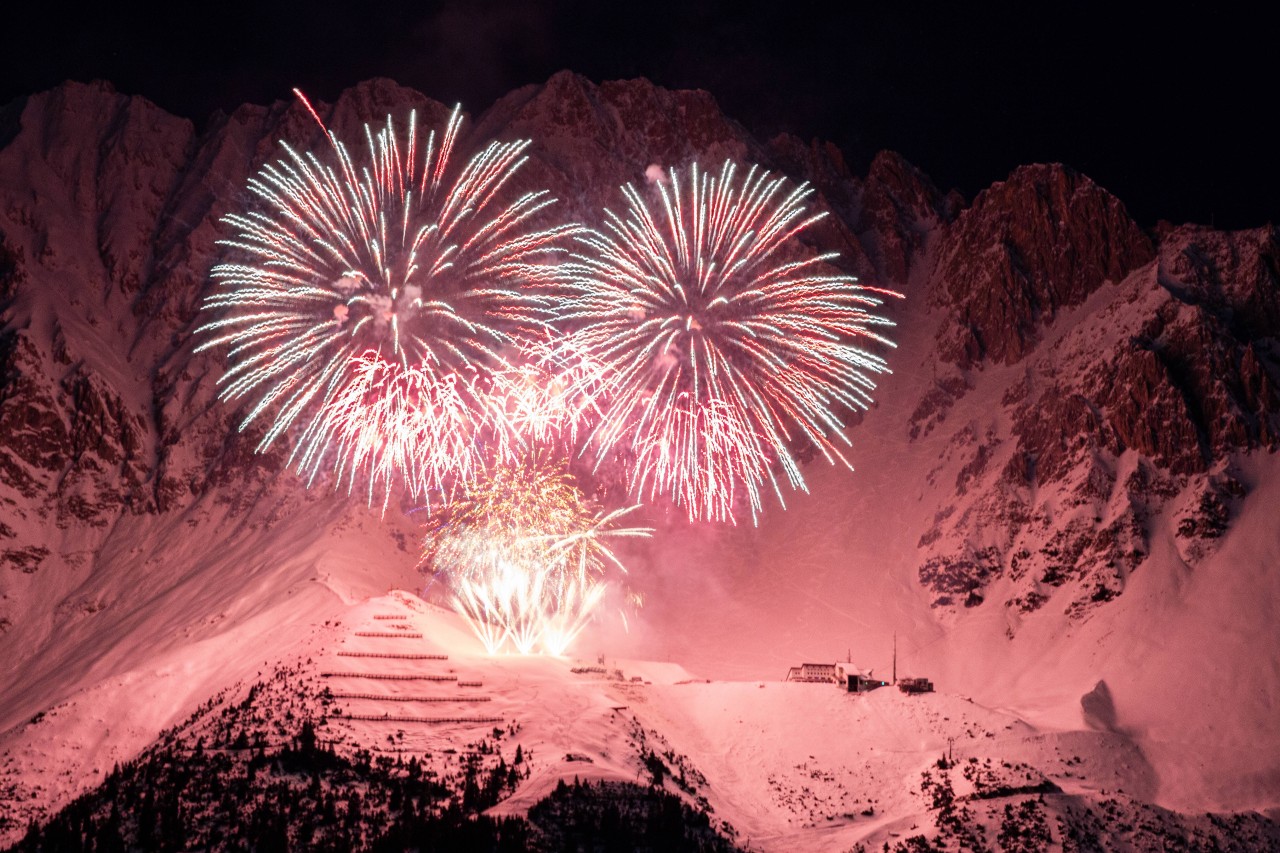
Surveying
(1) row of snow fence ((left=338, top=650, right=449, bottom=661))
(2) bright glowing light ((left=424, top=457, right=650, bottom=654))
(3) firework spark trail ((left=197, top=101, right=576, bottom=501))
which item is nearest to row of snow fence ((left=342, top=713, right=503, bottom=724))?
(1) row of snow fence ((left=338, top=650, right=449, bottom=661))

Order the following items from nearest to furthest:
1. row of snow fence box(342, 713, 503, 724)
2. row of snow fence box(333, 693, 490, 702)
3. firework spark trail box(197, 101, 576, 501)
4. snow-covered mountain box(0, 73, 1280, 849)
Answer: row of snow fence box(342, 713, 503, 724) → row of snow fence box(333, 693, 490, 702) → snow-covered mountain box(0, 73, 1280, 849) → firework spark trail box(197, 101, 576, 501)

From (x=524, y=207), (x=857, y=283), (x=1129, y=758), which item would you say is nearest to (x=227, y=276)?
(x=524, y=207)

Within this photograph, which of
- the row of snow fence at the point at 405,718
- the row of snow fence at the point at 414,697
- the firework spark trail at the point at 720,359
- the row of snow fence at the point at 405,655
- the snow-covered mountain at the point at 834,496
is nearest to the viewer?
the row of snow fence at the point at 405,718

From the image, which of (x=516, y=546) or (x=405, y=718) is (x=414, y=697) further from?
(x=516, y=546)

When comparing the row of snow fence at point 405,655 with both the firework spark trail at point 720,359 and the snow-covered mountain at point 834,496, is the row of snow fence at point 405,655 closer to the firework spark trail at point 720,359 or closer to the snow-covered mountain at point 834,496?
the snow-covered mountain at point 834,496

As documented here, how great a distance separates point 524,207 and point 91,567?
69.3 meters

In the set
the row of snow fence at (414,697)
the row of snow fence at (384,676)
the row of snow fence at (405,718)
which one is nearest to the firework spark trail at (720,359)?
the row of snow fence at (384,676)

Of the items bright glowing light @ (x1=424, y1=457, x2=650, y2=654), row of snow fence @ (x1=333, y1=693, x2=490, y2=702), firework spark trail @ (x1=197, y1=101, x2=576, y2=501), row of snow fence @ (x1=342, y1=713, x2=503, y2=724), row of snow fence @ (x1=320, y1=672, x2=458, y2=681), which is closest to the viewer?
row of snow fence @ (x1=342, y1=713, x2=503, y2=724)

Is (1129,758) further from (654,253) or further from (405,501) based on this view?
(405,501)

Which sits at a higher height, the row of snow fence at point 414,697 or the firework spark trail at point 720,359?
the firework spark trail at point 720,359

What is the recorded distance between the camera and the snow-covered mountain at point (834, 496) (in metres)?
79.8

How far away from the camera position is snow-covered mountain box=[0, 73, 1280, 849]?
262 feet

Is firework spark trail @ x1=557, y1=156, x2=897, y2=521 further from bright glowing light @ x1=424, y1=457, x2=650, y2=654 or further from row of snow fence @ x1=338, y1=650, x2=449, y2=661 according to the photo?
row of snow fence @ x1=338, y1=650, x2=449, y2=661

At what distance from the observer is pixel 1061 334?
5000 inches
